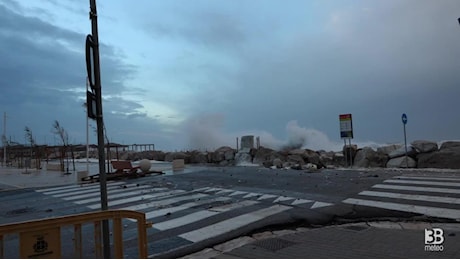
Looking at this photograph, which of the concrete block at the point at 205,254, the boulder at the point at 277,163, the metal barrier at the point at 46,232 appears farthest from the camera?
the boulder at the point at 277,163

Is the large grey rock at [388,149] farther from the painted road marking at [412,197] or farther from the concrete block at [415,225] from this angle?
the concrete block at [415,225]

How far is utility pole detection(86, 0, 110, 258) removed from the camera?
15.8 ft

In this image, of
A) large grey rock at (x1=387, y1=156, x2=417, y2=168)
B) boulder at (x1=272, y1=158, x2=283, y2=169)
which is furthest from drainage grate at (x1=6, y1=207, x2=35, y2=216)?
large grey rock at (x1=387, y1=156, x2=417, y2=168)

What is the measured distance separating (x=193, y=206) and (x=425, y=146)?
15.1 metres

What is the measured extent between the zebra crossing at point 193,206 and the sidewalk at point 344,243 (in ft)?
2.95

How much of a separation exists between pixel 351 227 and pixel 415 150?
15165mm

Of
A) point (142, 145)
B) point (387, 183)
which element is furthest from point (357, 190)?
point (142, 145)

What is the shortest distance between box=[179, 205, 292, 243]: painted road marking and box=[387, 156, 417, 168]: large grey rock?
528 inches

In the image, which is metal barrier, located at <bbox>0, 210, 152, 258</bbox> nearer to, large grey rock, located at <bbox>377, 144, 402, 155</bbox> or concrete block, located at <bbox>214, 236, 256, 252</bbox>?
concrete block, located at <bbox>214, 236, 256, 252</bbox>

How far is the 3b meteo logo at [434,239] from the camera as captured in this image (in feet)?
19.1

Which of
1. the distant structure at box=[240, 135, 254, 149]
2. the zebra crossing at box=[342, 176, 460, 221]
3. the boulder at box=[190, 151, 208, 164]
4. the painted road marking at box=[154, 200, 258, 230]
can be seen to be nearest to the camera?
the painted road marking at box=[154, 200, 258, 230]

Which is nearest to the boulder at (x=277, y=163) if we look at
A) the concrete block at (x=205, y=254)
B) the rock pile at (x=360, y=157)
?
the rock pile at (x=360, y=157)

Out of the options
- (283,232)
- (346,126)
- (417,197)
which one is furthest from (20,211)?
(346,126)

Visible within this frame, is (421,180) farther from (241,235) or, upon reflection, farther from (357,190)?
(241,235)
